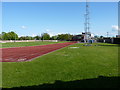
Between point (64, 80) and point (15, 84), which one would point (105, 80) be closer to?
point (64, 80)

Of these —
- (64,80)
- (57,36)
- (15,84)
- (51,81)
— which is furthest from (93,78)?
(57,36)

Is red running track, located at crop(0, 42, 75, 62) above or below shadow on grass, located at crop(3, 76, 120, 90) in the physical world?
above

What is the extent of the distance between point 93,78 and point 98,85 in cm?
81

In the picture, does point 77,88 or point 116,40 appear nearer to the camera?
point 77,88

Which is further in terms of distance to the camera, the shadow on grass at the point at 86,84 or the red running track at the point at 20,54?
the red running track at the point at 20,54

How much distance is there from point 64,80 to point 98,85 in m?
1.33

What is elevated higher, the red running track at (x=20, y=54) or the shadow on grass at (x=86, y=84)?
the red running track at (x=20, y=54)

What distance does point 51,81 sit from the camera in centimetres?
527

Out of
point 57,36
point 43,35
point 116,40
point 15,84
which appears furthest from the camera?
point 57,36

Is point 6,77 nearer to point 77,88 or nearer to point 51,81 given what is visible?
point 51,81

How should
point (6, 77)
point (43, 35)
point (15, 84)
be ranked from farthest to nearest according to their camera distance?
point (43, 35), point (6, 77), point (15, 84)

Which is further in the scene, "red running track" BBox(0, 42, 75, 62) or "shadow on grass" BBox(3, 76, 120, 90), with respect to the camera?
"red running track" BBox(0, 42, 75, 62)

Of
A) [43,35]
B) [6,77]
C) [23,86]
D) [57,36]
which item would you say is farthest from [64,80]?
[57,36]

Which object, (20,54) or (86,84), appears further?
(20,54)
